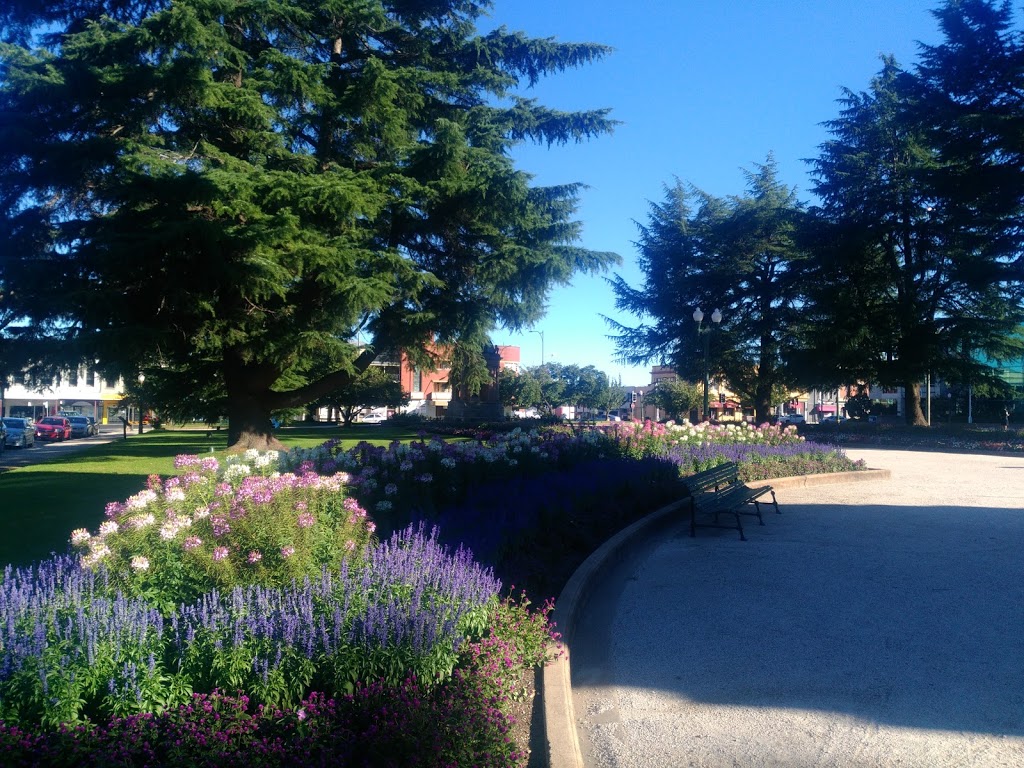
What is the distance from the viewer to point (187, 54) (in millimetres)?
16484

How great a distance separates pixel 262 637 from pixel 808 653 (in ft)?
12.2

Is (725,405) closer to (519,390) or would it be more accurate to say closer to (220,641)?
(519,390)

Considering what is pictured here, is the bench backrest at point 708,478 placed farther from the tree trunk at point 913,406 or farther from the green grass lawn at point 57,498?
the tree trunk at point 913,406

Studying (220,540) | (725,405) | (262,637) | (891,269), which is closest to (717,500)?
(220,540)

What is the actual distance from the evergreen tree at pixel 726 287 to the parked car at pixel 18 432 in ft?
107

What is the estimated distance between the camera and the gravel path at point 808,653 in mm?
3871

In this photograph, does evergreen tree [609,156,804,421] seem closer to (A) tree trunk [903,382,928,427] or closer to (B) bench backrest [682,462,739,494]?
(A) tree trunk [903,382,928,427]

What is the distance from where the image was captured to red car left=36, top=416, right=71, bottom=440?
41.1 m

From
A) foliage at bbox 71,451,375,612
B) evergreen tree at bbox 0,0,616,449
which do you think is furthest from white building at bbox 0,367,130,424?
foliage at bbox 71,451,375,612

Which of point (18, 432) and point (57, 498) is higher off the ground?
point (18, 432)

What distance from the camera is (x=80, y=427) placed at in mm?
46375

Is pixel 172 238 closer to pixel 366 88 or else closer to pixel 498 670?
pixel 366 88

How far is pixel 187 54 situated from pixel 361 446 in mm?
12007

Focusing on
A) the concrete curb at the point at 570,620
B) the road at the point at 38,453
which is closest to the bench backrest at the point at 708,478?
the concrete curb at the point at 570,620
